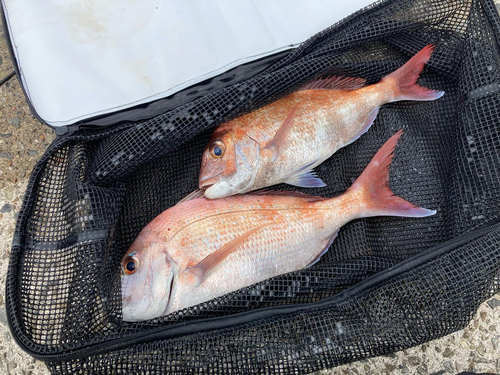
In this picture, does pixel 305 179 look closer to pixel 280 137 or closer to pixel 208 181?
pixel 280 137

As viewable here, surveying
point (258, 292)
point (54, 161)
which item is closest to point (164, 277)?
point (258, 292)

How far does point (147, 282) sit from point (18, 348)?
0.94 meters

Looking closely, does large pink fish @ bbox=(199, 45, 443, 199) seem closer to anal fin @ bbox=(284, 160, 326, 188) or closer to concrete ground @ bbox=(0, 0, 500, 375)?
anal fin @ bbox=(284, 160, 326, 188)

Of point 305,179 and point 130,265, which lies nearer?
point 130,265

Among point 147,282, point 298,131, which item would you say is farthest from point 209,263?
point 298,131

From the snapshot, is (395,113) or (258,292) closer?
(258,292)

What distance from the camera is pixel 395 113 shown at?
2.04 metres

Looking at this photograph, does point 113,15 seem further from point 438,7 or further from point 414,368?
point 414,368

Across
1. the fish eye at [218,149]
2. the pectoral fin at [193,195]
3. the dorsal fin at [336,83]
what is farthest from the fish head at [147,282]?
the dorsal fin at [336,83]

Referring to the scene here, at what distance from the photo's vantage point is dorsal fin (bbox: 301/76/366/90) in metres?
1.90

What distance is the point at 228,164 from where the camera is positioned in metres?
1.70

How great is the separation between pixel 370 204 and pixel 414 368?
A: 2.99 feet

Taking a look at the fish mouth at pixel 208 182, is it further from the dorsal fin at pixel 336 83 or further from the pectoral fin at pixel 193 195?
the dorsal fin at pixel 336 83

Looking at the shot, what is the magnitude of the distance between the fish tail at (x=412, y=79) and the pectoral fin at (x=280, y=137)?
565 millimetres
